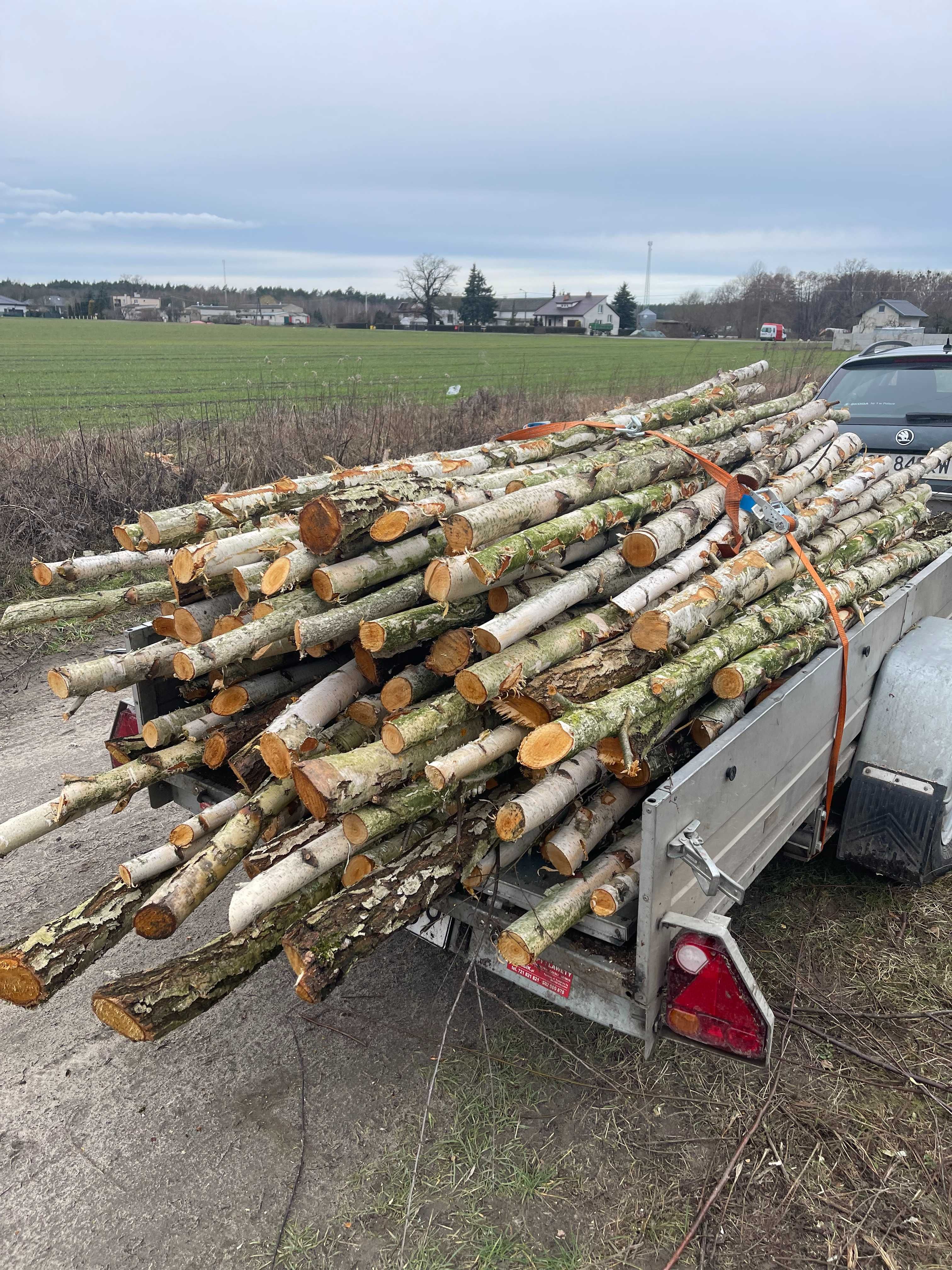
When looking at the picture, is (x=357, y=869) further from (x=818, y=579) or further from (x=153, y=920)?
(x=818, y=579)

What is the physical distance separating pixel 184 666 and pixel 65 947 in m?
0.96

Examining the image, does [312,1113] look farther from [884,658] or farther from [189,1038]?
[884,658]

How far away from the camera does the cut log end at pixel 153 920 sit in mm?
2592

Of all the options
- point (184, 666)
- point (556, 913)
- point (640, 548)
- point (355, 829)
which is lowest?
point (556, 913)

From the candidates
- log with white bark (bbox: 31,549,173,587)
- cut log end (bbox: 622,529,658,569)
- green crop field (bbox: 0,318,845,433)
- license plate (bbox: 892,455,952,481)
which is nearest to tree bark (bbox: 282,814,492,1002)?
cut log end (bbox: 622,529,658,569)

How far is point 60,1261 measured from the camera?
2406mm

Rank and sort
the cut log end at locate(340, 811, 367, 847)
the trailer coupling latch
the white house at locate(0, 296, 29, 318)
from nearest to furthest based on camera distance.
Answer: the trailer coupling latch < the cut log end at locate(340, 811, 367, 847) < the white house at locate(0, 296, 29, 318)

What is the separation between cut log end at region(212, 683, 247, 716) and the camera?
325 cm

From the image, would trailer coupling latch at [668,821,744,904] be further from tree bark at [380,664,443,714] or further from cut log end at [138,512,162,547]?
cut log end at [138,512,162,547]

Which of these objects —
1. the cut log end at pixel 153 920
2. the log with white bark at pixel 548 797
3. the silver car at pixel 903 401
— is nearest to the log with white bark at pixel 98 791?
the cut log end at pixel 153 920

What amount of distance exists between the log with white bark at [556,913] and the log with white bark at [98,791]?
1507mm

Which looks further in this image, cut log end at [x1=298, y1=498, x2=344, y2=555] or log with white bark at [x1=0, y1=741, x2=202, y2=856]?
log with white bark at [x1=0, y1=741, x2=202, y2=856]

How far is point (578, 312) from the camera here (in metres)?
106

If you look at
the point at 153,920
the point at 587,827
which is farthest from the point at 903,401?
the point at 153,920
